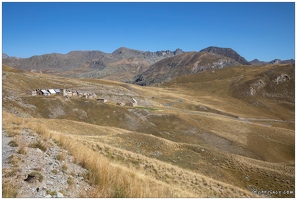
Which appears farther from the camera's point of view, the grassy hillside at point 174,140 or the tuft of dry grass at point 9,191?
the grassy hillside at point 174,140

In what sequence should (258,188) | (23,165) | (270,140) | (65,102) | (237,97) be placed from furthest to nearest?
(237,97) → (65,102) → (270,140) → (258,188) → (23,165)

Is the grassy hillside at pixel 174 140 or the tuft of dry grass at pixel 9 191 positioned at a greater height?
the tuft of dry grass at pixel 9 191

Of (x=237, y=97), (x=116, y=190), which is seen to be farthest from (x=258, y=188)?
(x=237, y=97)

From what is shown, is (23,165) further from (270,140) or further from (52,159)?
(270,140)

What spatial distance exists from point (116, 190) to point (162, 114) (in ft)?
222

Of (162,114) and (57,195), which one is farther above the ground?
(57,195)

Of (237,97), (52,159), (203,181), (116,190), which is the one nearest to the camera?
(116,190)

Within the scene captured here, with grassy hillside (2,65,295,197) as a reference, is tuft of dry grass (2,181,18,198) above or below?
above

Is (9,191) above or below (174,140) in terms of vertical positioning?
above

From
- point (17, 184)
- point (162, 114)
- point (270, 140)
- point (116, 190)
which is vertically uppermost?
point (17, 184)

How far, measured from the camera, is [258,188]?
2644cm

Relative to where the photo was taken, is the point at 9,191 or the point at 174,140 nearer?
the point at 9,191

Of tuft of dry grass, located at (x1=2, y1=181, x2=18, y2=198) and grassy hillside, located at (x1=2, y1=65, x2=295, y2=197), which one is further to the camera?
grassy hillside, located at (x1=2, y1=65, x2=295, y2=197)

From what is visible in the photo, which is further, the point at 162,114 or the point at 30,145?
the point at 162,114
